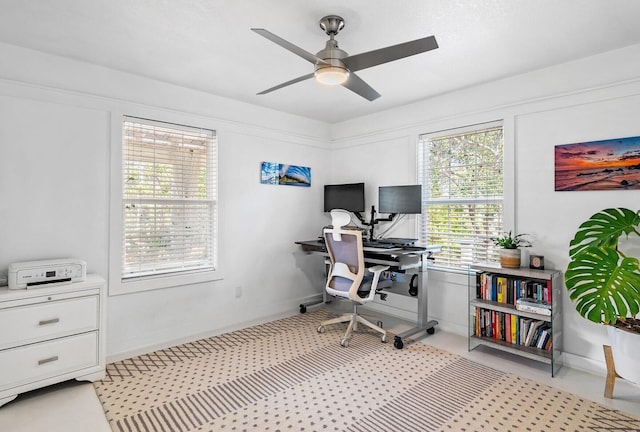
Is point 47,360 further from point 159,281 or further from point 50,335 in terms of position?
point 159,281

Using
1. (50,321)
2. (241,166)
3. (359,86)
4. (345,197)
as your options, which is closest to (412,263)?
(345,197)

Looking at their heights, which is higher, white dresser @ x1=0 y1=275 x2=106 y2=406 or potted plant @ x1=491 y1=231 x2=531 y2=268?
potted plant @ x1=491 y1=231 x2=531 y2=268

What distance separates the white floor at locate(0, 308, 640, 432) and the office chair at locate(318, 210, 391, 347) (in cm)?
105

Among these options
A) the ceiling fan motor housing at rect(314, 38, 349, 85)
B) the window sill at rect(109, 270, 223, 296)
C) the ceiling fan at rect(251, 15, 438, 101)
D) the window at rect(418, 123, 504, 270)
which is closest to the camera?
the ceiling fan at rect(251, 15, 438, 101)

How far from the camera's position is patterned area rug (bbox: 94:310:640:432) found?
2111 millimetres

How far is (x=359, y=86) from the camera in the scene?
249 cm

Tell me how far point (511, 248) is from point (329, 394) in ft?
6.51

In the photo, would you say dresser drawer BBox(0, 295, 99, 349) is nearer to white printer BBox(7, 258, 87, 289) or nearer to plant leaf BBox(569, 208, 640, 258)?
white printer BBox(7, 258, 87, 289)

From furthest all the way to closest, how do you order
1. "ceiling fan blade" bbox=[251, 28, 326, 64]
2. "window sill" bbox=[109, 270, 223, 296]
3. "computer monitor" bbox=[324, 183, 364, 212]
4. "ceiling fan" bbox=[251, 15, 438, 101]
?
"computer monitor" bbox=[324, 183, 364, 212]
"window sill" bbox=[109, 270, 223, 296]
"ceiling fan" bbox=[251, 15, 438, 101]
"ceiling fan blade" bbox=[251, 28, 326, 64]

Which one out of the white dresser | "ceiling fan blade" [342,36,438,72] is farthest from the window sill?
"ceiling fan blade" [342,36,438,72]

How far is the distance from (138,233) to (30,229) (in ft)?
2.61

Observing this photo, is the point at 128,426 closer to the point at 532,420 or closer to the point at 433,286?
the point at 532,420

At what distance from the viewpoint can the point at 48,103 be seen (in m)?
2.77

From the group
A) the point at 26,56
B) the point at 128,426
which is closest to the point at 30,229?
the point at 26,56
